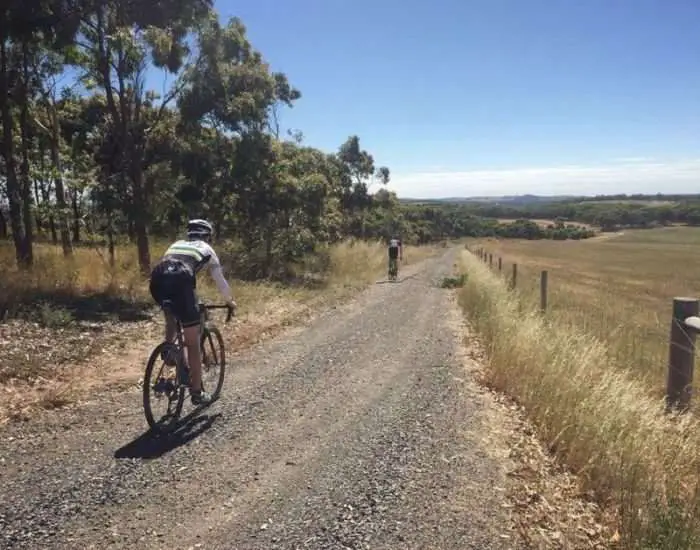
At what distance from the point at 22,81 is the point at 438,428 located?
14.9 meters

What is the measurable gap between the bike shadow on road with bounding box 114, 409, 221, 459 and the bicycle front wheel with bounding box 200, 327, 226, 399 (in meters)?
0.58

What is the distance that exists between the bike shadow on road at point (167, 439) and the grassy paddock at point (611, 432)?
343cm

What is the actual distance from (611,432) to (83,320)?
8.43 metres

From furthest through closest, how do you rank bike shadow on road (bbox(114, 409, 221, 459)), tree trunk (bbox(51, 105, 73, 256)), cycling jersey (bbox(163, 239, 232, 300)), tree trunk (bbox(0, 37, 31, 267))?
tree trunk (bbox(51, 105, 73, 256)), tree trunk (bbox(0, 37, 31, 267)), cycling jersey (bbox(163, 239, 232, 300)), bike shadow on road (bbox(114, 409, 221, 459))

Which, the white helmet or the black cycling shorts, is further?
the white helmet

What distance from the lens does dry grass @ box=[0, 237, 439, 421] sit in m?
6.64

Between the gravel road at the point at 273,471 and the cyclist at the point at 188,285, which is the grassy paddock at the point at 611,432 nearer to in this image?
the gravel road at the point at 273,471

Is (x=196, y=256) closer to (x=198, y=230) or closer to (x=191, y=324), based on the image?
(x=198, y=230)

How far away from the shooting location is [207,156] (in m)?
18.4

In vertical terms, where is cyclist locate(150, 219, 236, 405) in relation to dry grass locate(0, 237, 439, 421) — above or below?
→ above

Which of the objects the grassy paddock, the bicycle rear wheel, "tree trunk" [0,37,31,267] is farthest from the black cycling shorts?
"tree trunk" [0,37,31,267]

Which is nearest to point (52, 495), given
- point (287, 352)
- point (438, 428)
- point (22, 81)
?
point (438, 428)

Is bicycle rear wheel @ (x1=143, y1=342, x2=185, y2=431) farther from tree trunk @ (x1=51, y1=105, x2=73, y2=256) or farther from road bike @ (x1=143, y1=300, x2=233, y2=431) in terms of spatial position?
tree trunk @ (x1=51, y1=105, x2=73, y2=256)

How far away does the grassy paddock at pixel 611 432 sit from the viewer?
336 cm
